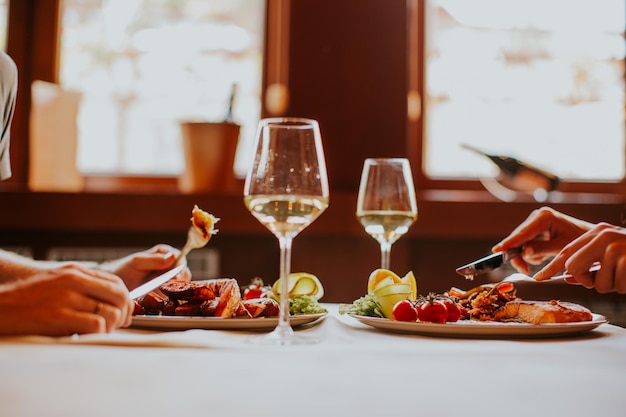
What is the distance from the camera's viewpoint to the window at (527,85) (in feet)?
9.39

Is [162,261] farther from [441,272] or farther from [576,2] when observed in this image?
[576,2]

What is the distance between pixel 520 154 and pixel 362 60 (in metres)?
0.75

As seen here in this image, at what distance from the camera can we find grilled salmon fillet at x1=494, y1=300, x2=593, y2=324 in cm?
98

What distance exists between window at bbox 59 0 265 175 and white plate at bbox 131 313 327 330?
1987mm

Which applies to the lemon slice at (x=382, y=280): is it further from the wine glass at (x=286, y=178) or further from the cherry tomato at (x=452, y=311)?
the wine glass at (x=286, y=178)

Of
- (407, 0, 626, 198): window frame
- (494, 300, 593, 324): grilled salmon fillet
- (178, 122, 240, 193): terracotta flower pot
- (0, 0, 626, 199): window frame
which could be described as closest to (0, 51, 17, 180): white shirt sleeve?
(178, 122, 240, 193): terracotta flower pot

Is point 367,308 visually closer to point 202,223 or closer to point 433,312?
point 433,312

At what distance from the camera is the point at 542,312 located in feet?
3.21

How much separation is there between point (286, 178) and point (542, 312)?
0.39 meters

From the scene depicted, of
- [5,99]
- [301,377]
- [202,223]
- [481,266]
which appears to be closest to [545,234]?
[481,266]

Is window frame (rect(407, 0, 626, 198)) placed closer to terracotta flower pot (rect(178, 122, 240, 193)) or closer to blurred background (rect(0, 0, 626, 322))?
blurred background (rect(0, 0, 626, 322))

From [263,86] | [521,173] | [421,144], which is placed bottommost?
[521,173]

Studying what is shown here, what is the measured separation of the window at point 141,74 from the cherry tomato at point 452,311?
199cm

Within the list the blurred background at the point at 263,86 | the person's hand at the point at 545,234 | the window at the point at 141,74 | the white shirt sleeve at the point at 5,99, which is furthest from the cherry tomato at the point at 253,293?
the window at the point at 141,74
